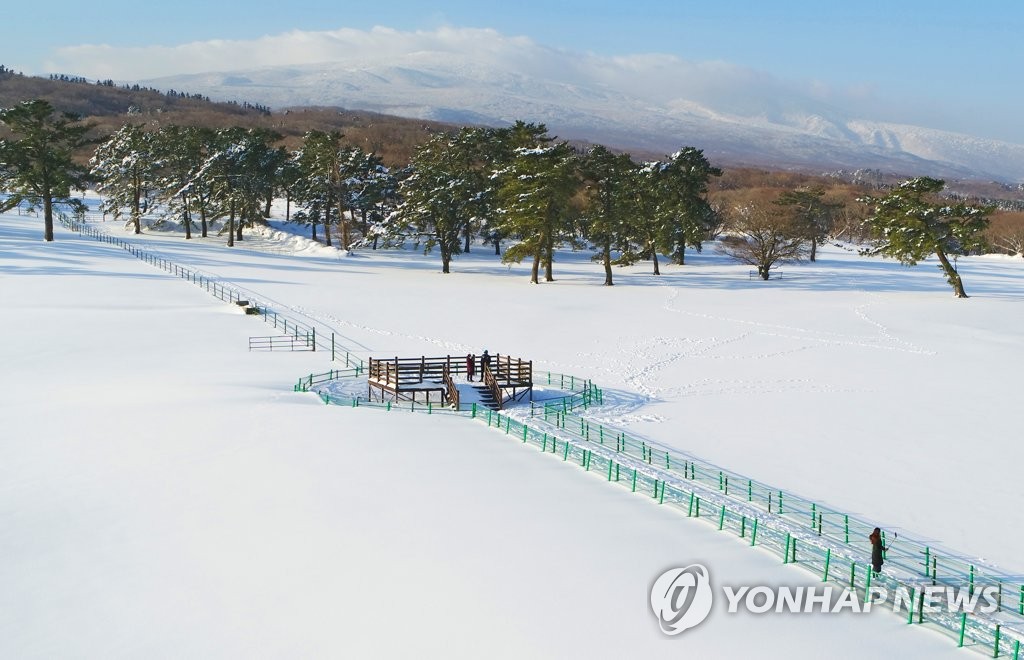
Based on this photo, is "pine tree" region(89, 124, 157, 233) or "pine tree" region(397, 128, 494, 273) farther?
"pine tree" region(89, 124, 157, 233)

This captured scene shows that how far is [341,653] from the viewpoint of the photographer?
12852 mm

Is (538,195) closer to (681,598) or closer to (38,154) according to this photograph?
(38,154)

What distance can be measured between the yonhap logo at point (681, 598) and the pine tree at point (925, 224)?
5536cm

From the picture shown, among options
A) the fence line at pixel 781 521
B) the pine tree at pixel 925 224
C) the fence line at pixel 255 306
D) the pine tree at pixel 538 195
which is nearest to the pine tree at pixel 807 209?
the pine tree at pixel 925 224

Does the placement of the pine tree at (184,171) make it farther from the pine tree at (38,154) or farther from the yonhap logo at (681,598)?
the yonhap logo at (681,598)

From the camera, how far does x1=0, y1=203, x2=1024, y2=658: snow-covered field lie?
549 inches

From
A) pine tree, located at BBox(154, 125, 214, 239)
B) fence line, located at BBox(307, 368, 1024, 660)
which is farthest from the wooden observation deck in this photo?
pine tree, located at BBox(154, 125, 214, 239)

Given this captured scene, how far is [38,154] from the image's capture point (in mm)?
68875

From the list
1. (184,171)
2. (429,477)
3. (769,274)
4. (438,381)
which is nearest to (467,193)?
(769,274)

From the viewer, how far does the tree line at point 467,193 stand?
6638cm

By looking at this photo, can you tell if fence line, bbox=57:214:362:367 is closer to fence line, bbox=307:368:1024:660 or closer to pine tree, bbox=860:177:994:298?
fence line, bbox=307:368:1024:660

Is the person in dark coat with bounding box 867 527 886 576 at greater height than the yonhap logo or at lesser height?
greater

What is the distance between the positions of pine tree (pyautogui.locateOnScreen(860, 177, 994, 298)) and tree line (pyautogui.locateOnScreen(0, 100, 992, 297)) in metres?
0.11

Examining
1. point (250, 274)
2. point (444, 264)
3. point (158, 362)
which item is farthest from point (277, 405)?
point (444, 264)
